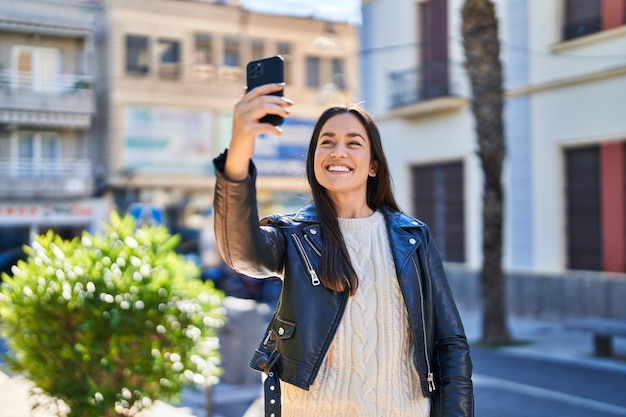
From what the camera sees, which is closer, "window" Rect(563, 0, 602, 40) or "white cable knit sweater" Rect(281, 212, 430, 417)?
"white cable knit sweater" Rect(281, 212, 430, 417)

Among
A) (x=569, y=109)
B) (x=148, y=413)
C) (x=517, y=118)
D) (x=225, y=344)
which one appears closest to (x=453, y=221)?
(x=517, y=118)

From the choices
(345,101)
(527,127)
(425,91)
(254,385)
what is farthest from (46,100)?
(345,101)

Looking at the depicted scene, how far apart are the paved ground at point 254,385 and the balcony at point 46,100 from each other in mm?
13138

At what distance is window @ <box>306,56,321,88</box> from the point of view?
29.0 meters

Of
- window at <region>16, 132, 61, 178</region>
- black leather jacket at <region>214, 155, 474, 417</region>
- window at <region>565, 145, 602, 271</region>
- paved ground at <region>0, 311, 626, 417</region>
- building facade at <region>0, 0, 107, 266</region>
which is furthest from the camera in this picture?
window at <region>16, 132, 61, 178</region>

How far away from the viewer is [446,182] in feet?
52.4

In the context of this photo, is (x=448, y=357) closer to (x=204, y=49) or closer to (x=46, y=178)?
(x=46, y=178)

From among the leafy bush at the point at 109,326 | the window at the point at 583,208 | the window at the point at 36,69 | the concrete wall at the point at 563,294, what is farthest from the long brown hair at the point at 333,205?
the window at the point at 36,69

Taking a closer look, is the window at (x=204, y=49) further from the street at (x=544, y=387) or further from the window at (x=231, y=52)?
the street at (x=544, y=387)

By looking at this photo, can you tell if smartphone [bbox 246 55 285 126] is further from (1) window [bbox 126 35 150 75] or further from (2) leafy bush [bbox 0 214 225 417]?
(1) window [bbox 126 35 150 75]

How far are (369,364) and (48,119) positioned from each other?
22.2 metres

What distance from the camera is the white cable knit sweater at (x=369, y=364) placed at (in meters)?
2.08

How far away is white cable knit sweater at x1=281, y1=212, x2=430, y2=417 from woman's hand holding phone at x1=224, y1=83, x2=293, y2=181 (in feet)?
1.78

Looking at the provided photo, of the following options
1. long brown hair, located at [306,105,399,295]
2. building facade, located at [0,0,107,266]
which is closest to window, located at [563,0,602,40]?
long brown hair, located at [306,105,399,295]
